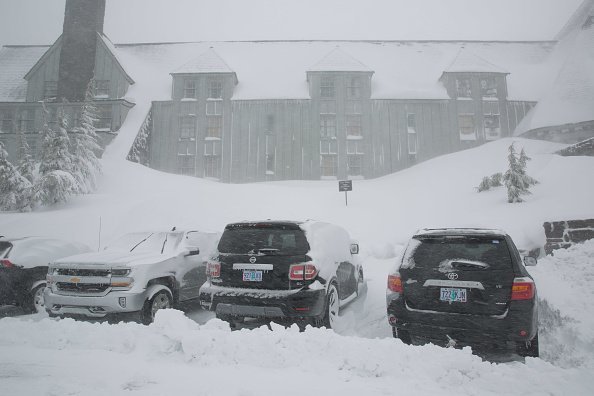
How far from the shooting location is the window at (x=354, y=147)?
28.7 m

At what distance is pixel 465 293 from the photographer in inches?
157

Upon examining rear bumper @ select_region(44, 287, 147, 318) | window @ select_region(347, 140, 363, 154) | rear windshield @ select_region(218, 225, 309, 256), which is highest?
window @ select_region(347, 140, 363, 154)

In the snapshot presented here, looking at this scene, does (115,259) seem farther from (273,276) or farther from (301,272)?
(301,272)

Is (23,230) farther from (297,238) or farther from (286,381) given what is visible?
(286,381)

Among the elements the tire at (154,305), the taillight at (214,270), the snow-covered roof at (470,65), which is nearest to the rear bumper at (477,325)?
the taillight at (214,270)

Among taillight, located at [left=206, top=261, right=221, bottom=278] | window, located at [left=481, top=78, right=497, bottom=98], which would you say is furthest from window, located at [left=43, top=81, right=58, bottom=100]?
Result: window, located at [left=481, top=78, right=497, bottom=98]

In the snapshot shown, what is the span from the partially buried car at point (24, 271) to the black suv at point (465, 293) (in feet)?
23.5

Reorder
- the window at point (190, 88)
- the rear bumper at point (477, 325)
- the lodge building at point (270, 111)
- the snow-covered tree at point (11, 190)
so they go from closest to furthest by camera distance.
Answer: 1. the rear bumper at point (477, 325)
2. the snow-covered tree at point (11, 190)
3. the lodge building at point (270, 111)
4. the window at point (190, 88)

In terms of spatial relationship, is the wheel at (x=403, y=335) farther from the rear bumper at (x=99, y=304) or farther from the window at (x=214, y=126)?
the window at (x=214, y=126)

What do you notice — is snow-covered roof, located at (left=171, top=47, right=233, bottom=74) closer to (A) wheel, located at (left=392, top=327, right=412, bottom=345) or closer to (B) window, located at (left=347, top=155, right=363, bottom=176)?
(B) window, located at (left=347, top=155, right=363, bottom=176)

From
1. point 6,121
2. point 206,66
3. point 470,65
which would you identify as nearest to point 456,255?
point 206,66

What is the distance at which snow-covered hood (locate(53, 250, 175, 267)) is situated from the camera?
5637 millimetres

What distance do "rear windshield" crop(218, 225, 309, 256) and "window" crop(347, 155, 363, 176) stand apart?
23.8 metres

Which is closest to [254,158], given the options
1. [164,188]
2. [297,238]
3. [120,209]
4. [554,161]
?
[164,188]
